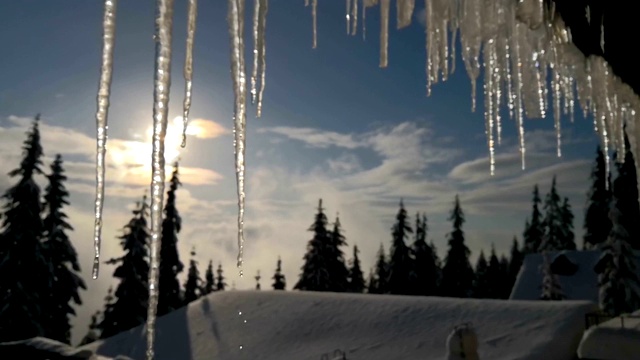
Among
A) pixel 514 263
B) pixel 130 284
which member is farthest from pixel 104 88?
pixel 514 263

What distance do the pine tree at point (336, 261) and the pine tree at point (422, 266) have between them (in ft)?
20.2

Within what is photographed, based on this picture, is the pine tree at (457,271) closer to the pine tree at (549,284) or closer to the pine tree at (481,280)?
the pine tree at (481,280)

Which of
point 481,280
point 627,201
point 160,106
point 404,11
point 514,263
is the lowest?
point 481,280

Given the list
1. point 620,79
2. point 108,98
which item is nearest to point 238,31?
point 108,98

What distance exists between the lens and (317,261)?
157 ft

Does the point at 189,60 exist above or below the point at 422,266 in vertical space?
above

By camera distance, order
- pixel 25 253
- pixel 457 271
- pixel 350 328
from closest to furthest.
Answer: pixel 350 328 < pixel 25 253 < pixel 457 271

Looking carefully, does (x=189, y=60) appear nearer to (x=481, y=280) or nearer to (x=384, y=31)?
(x=384, y=31)

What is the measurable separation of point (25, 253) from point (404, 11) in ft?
98.8

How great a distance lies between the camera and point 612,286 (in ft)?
108

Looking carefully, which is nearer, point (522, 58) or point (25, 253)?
point (522, 58)

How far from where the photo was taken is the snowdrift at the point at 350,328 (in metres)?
21.6

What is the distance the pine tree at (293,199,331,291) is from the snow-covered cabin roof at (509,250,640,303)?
51.2ft

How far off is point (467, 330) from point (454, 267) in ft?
125
